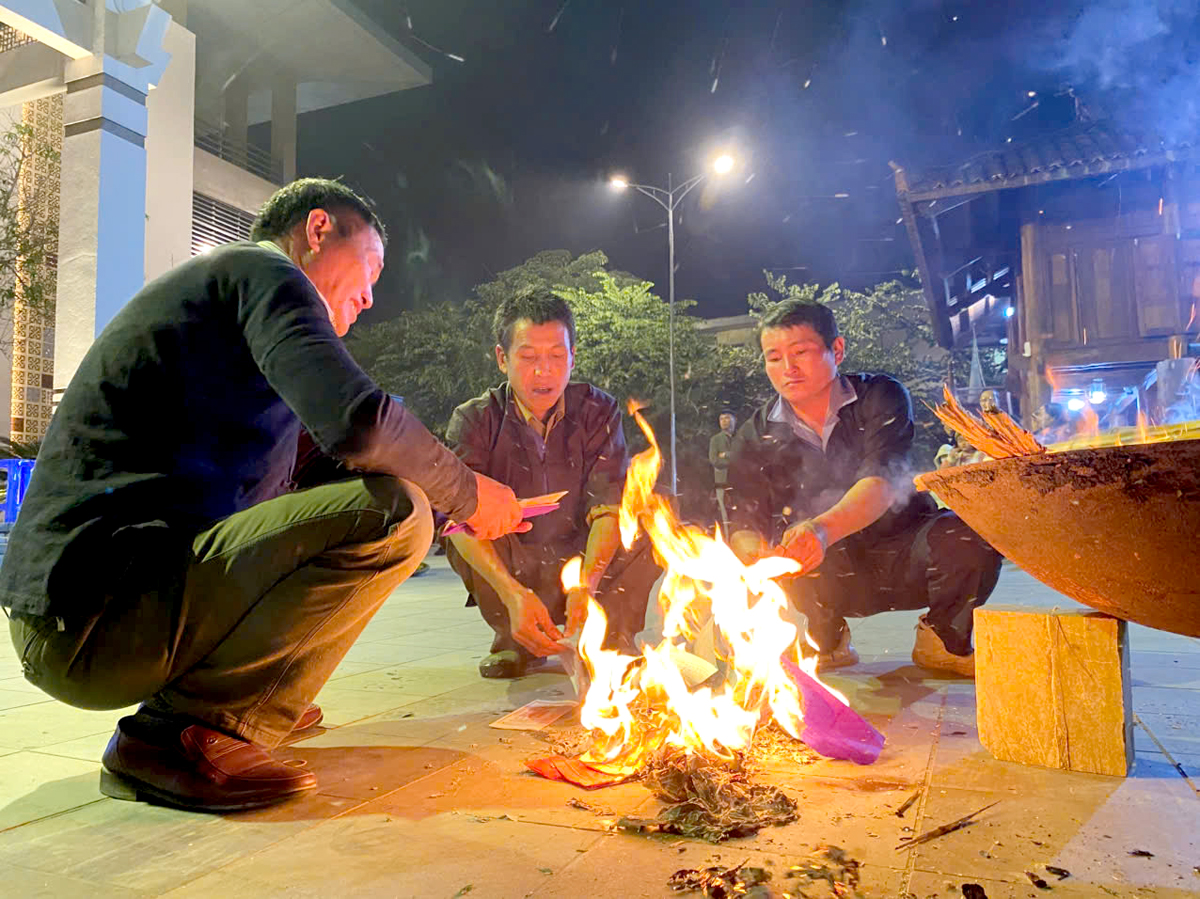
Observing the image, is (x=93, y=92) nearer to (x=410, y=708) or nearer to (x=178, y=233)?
(x=178, y=233)

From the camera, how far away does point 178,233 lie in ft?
46.7

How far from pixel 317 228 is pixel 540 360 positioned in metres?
1.53

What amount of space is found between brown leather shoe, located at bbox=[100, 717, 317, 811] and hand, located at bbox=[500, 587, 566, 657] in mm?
1078

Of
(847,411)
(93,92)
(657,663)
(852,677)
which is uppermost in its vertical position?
(93,92)

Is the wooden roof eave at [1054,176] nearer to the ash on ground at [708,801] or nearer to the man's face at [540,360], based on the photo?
the man's face at [540,360]

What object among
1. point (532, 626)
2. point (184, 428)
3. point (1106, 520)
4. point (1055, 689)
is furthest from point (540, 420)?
point (1106, 520)

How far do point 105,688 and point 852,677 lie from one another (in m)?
2.81

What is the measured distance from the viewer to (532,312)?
3811 millimetres

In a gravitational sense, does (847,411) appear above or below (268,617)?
above

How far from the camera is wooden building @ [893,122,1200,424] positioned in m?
9.52

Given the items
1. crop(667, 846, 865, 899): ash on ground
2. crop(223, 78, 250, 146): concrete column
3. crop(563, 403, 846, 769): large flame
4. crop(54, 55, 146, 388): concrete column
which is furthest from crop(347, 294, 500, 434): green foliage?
crop(667, 846, 865, 899): ash on ground

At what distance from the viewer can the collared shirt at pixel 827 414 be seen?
3797 mm

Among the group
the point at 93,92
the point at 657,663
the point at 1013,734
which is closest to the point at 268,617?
the point at 657,663

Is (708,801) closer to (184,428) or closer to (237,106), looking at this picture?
(184,428)
